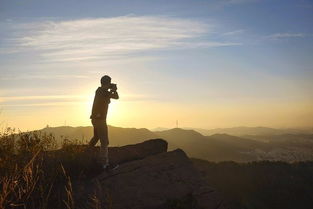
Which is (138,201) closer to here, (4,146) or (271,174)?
(4,146)

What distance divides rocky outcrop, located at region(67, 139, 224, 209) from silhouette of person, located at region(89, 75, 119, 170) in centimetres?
51

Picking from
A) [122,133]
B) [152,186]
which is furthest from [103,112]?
[122,133]

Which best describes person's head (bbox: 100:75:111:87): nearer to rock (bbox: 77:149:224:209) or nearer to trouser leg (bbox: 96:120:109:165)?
trouser leg (bbox: 96:120:109:165)

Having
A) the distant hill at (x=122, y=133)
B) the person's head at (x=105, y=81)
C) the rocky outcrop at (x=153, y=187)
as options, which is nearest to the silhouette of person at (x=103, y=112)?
the person's head at (x=105, y=81)

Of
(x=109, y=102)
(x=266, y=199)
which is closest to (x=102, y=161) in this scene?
(x=109, y=102)

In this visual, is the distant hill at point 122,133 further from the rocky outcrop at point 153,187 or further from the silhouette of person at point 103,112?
the silhouette of person at point 103,112

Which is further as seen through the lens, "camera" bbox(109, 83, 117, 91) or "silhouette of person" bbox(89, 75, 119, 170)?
"camera" bbox(109, 83, 117, 91)

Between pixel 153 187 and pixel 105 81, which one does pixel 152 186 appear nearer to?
pixel 153 187

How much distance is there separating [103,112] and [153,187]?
2.50 m

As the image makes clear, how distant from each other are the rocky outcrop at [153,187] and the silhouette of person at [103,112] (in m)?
0.51

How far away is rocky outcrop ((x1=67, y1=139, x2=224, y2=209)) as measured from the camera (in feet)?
27.0

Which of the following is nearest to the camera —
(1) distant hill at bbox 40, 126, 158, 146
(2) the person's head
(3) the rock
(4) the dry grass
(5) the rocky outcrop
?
(4) the dry grass

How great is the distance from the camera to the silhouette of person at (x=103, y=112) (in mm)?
9953

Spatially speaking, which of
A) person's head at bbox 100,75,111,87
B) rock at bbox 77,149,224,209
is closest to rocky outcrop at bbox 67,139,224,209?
rock at bbox 77,149,224,209
